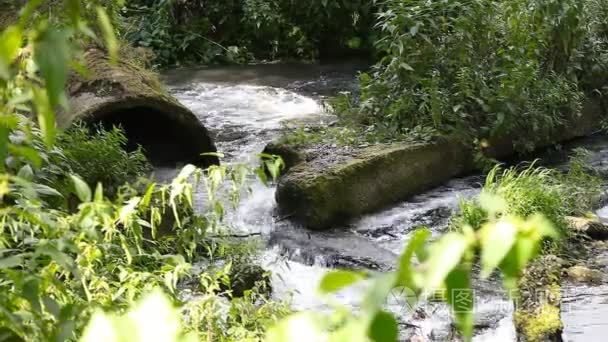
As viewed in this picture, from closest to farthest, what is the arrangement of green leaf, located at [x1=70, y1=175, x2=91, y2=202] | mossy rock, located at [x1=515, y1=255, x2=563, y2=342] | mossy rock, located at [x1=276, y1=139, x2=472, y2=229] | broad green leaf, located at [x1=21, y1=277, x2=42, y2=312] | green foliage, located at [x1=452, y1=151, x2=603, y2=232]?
broad green leaf, located at [x1=21, y1=277, x2=42, y2=312] → green leaf, located at [x1=70, y1=175, x2=91, y2=202] → mossy rock, located at [x1=515, y1=255, x2=563, y2=342] → green foliage, located at [x1=452, y1=151, x2=603, y2=232] → mossy rock, located at [x1=276, y1=139, x2=472, y2=229]

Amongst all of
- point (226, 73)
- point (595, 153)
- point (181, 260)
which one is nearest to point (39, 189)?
point (181, 260)

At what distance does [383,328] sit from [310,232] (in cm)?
502

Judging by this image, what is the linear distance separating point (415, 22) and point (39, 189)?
5.42 meters

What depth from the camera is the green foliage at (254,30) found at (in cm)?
1209

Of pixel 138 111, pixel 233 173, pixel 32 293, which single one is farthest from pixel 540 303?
pixel 138 111

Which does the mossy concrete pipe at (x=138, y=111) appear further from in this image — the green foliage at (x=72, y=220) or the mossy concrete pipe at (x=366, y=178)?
the mossy concrete pipe at (x=366, y=178)

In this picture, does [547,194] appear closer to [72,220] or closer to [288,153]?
[288,153]

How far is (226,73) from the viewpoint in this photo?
434 inches

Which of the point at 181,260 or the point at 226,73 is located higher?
the point at 181,260

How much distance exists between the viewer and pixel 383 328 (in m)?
0.57

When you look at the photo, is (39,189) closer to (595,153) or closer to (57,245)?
(57,245)

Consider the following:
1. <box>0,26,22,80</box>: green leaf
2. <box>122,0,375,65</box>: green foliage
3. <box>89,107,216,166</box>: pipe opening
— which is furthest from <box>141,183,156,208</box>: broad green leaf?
<box>122,0,375,65</box>: green foliage

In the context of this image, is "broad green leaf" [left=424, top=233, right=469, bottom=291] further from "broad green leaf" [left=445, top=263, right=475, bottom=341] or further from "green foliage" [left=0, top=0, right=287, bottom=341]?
"green foliage" [left=0, top=0, right=287, bottom=341]

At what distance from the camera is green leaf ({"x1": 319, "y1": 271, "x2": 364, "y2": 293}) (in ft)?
1.80
